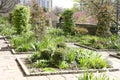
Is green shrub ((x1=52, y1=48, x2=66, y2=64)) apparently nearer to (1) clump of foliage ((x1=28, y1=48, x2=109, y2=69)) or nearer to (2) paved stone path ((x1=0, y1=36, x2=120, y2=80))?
(1) clump of foliage ((x1=28, y1=48, x2=109, y2=69))

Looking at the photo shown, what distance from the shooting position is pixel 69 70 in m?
8.98

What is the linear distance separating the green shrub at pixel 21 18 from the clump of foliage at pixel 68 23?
3.42m

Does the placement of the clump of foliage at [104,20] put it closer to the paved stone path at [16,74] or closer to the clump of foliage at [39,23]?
the clump of foliage at [39,23]

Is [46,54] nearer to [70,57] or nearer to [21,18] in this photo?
[70,57]

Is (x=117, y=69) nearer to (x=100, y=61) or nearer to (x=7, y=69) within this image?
(x=100, y=61)

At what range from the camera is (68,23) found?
888 inches

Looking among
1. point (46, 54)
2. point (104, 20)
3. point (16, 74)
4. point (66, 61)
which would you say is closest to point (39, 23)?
point (104, 20)

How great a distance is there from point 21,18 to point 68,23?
4.13 m

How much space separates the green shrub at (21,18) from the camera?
20.2 m

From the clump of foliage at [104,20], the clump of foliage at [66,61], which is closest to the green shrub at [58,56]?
the clump of foliage at [66,61]

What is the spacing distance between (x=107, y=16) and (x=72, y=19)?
521 cm

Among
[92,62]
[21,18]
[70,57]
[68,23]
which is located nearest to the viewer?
[92,62]

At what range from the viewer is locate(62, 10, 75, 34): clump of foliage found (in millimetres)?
22375

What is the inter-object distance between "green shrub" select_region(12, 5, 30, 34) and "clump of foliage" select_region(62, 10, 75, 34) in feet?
11.2
